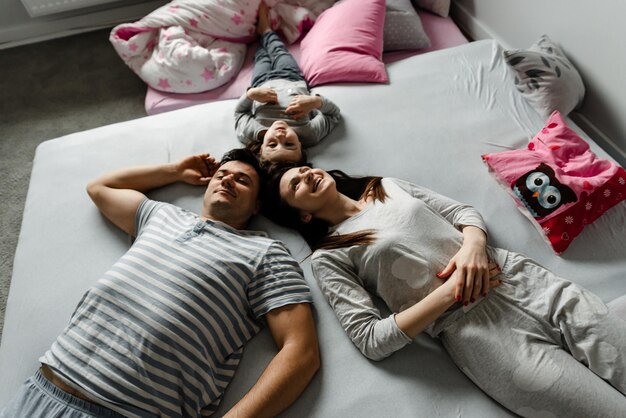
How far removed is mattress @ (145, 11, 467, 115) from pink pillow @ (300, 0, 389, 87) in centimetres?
16

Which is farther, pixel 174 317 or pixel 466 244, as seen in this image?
pixel 466 244

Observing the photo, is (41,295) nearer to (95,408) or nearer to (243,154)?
(95,408)

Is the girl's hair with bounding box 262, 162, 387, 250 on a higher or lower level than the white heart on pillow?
lower

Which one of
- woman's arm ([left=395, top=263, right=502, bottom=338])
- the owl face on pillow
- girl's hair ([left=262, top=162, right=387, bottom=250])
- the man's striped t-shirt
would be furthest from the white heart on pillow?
the man's striped t-shirt

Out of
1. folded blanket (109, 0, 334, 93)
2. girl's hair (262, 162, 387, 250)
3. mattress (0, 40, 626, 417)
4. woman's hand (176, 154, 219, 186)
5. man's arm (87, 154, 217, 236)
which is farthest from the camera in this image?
folded blanket (109, 0, 334, 93)

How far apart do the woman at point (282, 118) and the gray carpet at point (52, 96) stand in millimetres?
905

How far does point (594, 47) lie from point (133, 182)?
1.71 m

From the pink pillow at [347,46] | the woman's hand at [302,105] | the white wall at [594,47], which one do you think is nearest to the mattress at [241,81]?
the pink pillow at [347,46]

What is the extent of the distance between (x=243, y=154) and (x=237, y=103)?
1.32 feet

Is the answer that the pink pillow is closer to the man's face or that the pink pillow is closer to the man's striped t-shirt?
the man's face

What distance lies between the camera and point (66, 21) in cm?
283

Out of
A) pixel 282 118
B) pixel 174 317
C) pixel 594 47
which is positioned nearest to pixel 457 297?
pixel 174 317

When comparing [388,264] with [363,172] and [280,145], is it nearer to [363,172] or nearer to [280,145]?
[363,172]

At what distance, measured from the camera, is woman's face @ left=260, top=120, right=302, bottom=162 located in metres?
1.53
